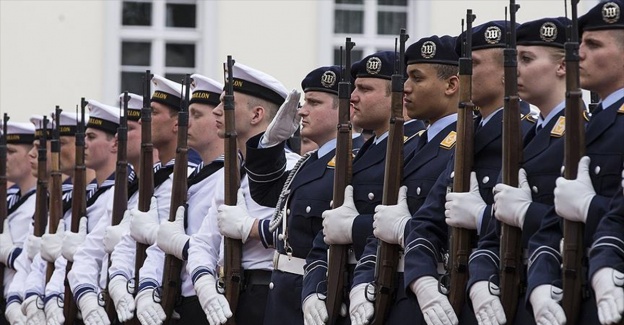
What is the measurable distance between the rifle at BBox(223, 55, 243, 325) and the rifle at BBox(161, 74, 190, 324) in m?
0.54

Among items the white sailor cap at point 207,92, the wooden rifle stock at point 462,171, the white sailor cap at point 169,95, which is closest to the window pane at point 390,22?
the white sailor cap at point 169,95

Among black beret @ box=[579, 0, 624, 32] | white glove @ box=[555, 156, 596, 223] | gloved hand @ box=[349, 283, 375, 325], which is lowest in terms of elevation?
gloved hand @ box=[349, 283, 375, 325]

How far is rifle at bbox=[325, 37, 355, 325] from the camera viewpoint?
7285 millimetres

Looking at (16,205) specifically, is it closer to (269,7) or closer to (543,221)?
(269,7)

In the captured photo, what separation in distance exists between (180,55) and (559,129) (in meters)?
11.7

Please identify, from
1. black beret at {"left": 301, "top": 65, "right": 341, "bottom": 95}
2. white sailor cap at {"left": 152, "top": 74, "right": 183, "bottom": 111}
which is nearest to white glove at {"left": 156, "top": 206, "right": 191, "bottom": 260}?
white sailor cap at {"left": 152, "top": 74, "right": 183, "bottom": 111}

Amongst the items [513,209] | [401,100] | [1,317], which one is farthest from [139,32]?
[513,209]

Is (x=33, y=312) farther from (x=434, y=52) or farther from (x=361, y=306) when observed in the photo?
(x=434, y=52)

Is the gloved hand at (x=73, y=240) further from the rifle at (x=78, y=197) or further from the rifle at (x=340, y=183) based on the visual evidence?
the rifle at (x=340, y=183)

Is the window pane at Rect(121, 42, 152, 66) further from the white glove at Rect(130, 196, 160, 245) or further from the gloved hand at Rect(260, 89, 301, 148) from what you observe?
the gloved hand at Rect(260, 89, 301, 148)

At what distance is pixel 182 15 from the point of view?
17.6 meters

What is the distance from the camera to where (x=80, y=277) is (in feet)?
32.3

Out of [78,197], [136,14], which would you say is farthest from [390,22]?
[78,197]

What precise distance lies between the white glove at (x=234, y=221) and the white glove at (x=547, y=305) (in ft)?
8.49
